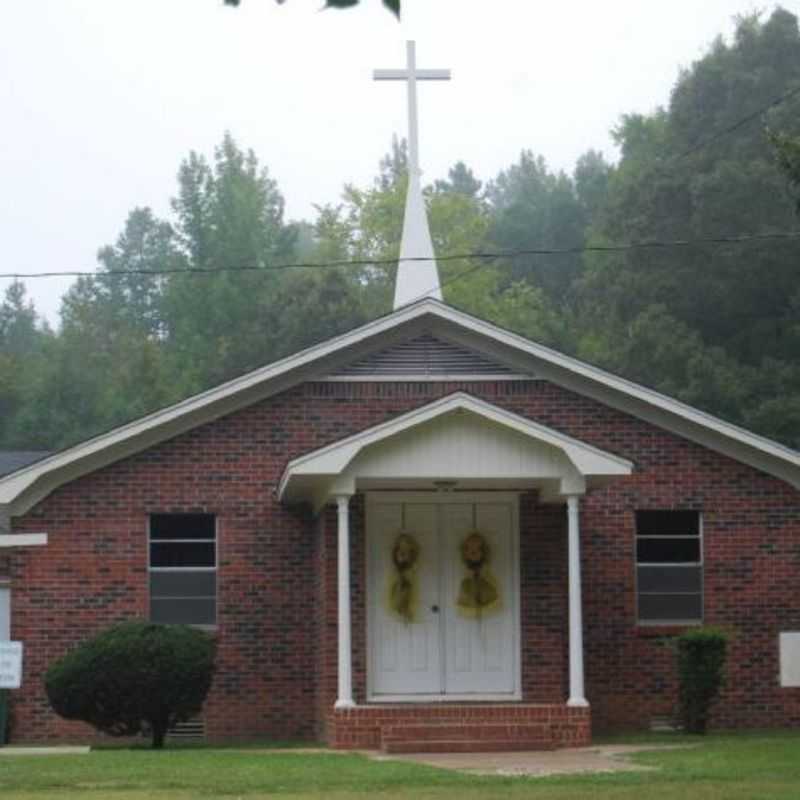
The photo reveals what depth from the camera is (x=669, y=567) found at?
89.8ft

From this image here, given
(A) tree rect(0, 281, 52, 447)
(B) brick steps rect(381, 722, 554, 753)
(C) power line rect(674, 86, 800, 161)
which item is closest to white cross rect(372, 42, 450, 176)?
(B) brick steps rect(381, 722, 554, 753)

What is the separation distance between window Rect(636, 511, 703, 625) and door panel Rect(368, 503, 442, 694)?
9.51ft

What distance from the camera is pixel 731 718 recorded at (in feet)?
88.2

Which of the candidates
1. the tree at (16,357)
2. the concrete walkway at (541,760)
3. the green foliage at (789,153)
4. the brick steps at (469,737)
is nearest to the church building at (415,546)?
the brick steps at (469,737)

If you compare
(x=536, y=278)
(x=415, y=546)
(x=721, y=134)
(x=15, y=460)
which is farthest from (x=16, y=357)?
(x=415, y=546)

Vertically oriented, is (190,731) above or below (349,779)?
above

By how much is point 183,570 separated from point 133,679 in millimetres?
3502

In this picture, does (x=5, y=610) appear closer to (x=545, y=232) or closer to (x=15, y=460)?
(x=15, y=460)

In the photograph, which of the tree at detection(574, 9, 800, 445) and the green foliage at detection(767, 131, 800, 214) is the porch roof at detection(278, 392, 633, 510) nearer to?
the green foliage at detection(767, 131, 800, 214)

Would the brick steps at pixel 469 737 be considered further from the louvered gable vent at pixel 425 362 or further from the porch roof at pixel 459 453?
the louvered gable vent at pixel 425 362

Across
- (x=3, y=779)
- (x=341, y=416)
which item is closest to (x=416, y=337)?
(x=341, y=416)

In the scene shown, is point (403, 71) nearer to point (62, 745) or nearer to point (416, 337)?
point (416, 337)

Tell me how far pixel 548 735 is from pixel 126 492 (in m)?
6.38

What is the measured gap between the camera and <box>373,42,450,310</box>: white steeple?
2984 cm
